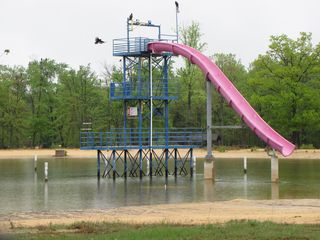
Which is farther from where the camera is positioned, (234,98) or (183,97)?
(183,97)

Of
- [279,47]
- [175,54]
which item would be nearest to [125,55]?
[175,54]

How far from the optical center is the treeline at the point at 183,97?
267 ft

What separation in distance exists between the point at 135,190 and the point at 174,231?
2148 centimetres

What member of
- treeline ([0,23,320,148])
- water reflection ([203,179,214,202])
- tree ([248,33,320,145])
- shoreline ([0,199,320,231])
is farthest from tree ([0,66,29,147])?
shoreline ([0,199,320,231])

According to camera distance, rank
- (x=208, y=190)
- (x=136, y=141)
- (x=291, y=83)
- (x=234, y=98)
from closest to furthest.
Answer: (x=208, y=190), (x=234, y=98), (x=136, y=141), (x=291, y=83)

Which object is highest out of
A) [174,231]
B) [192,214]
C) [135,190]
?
[174,231]

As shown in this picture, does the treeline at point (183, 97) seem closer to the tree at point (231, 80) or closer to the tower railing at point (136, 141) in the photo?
the tree at point (231, 80)

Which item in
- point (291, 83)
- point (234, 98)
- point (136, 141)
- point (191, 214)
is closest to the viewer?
point (191, 214)

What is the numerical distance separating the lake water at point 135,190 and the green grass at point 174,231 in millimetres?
8745

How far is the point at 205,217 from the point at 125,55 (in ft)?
89.2

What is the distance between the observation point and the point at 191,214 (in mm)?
24234

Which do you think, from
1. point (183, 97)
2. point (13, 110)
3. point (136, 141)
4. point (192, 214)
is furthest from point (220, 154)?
point (192, 214)

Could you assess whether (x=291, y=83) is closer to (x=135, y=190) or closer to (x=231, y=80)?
(x=231, y=80)

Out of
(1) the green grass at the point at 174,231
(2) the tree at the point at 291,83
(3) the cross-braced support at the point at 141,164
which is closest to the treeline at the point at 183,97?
(2) the tree at the point at 291,83
